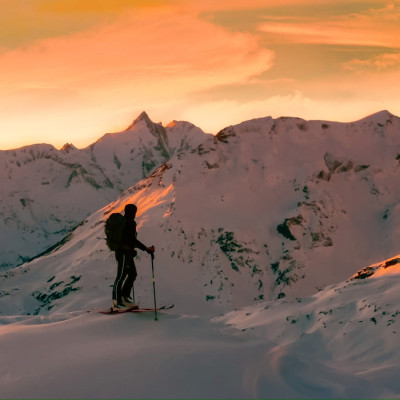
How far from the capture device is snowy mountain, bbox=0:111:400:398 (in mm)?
12289

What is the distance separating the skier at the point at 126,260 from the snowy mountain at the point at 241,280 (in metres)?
0.95

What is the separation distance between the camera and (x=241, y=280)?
146875mm

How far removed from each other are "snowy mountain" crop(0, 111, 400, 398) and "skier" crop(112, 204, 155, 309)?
95 cm

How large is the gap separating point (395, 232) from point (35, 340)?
506ft

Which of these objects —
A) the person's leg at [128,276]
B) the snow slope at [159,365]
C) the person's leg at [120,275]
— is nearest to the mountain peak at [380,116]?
the snow slope at [159,365]

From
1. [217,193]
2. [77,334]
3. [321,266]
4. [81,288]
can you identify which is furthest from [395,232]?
[77,334]

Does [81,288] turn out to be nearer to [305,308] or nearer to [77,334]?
[305,308]

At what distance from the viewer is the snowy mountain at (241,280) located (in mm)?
12289

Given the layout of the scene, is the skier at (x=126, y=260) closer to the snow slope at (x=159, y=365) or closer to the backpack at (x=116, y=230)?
the backpack at (x=116, y=230)

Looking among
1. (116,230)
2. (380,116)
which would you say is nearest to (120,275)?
(116,230)

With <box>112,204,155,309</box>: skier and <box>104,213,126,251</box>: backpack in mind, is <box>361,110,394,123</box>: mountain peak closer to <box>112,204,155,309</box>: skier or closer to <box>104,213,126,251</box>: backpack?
<box>112,204,155,309</box>: skier

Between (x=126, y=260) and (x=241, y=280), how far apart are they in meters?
132

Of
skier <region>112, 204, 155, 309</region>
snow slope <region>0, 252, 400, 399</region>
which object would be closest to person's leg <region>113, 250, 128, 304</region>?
skier <region>112, 204, 155, 309</region>

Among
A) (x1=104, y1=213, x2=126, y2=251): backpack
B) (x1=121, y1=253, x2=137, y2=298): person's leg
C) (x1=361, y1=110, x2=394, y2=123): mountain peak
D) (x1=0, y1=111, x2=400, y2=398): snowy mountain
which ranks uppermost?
(x1=361, y1=110, x2=394, y2=123): mountain peak
